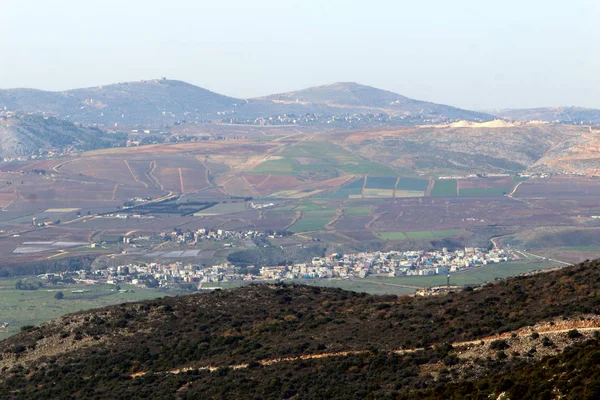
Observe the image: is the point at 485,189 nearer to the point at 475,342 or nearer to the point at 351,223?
the point at 351,223

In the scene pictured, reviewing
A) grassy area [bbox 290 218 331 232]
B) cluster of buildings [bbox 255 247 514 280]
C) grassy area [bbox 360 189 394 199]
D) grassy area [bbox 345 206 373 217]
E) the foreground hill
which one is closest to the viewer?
the foreground hill

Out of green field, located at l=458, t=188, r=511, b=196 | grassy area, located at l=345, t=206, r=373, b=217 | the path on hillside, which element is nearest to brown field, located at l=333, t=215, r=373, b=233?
grassy area, located at l=345, t=206, r=373, b=217

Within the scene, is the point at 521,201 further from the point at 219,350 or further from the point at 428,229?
the point at 219,350

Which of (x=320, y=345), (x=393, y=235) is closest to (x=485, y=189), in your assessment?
(x=393, y=235)

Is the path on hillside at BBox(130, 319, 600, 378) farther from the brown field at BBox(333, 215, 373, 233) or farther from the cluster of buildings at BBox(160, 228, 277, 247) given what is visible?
the brown field at BBox(333, 215, 373, 233)

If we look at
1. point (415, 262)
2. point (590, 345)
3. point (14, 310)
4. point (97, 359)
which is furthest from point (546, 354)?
point (415, 262)

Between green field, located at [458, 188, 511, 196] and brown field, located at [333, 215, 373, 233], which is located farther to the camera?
green field, located at [458, 188, 511, 196]
